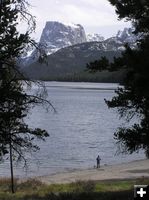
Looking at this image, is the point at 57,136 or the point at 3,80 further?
the point at 57,136

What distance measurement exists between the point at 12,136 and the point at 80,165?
122ft

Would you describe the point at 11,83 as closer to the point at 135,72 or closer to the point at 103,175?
the point at 135,72

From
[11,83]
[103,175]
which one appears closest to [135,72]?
[11,83]

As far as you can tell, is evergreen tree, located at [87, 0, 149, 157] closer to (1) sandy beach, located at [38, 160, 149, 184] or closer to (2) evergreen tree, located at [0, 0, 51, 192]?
(2) evergreen tree, located at [0, 0, 51, 192]

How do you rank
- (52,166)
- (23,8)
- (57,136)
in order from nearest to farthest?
(23,8)
(52,166)
(57,136)

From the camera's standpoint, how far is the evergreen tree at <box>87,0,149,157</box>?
16.2m

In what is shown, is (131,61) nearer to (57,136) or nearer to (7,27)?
(7,27)

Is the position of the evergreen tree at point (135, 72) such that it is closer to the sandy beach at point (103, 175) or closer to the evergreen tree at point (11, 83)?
the evergreen tree at point (11, 83)

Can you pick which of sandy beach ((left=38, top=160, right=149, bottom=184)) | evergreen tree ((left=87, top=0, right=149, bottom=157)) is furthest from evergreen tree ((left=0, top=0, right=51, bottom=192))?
sandy beach ((left=38, top=160, right=149, bottom=184))

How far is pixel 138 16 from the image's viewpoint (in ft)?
58.1

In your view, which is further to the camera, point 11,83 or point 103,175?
point 103,175

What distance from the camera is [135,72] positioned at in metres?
16.7

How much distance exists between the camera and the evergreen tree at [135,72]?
16.2 metres

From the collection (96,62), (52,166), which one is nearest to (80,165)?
(52,166)
